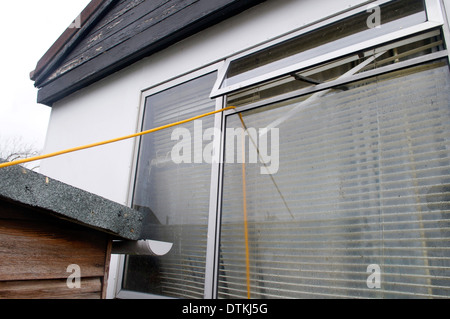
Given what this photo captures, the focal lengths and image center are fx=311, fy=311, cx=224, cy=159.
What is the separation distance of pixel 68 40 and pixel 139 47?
4.66 ft

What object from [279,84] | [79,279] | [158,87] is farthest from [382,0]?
[79,279]

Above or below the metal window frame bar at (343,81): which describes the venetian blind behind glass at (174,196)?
below

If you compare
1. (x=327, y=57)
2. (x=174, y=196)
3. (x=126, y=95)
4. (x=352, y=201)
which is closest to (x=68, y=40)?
(x=126, y=95)

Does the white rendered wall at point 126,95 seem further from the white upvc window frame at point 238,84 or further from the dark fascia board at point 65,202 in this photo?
the dark fascia board at point 65,202

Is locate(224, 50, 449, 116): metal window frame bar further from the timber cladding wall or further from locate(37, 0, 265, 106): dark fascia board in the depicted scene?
the timber cladding wall

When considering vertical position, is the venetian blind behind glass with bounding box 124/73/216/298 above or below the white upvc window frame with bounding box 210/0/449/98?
below

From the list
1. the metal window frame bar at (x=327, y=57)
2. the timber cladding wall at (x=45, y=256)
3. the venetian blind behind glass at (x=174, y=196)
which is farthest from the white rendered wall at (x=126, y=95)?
the timber cladding wall at (x=45, y=256)

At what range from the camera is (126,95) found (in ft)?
8.23

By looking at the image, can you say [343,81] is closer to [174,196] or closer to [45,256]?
[174,196]

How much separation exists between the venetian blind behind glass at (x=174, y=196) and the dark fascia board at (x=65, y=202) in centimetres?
63

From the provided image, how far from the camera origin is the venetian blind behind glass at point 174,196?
1713 millimetres

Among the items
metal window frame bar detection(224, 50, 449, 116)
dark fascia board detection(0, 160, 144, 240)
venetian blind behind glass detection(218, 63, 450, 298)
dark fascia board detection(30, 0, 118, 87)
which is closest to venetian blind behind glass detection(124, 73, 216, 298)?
venetian blind behind glass detection(218, 63, 450, 298)

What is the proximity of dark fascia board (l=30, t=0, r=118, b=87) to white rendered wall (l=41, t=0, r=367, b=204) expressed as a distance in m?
0.48

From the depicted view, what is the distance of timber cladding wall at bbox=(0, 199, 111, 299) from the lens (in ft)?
2.99
